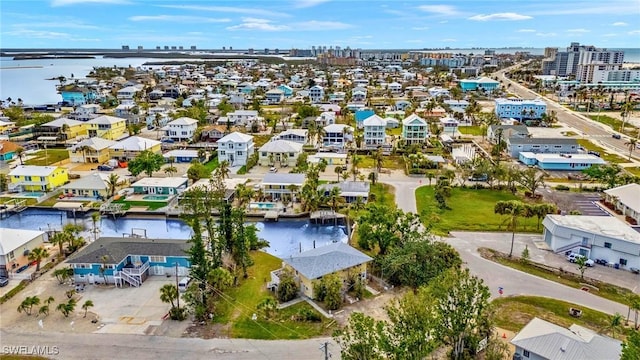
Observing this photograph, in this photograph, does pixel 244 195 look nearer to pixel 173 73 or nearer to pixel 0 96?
pixel 0 96

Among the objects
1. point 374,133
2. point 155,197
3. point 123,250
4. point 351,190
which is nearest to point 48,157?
point 155,197

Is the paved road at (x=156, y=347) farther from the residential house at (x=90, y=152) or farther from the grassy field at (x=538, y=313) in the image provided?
the residential house at (x=90, y=152)

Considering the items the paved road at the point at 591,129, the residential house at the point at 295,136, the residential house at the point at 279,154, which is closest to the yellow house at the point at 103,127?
the residential house at the point at 295,136

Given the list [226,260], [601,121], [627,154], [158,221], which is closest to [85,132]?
[158,221]

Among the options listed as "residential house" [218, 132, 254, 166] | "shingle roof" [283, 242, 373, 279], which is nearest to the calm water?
"shingle roof" [283, 242, 373, 279]

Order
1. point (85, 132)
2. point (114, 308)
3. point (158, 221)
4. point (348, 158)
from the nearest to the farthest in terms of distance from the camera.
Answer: point (114, 308), point (158, 221), point (348, 158), point (85, 132)
